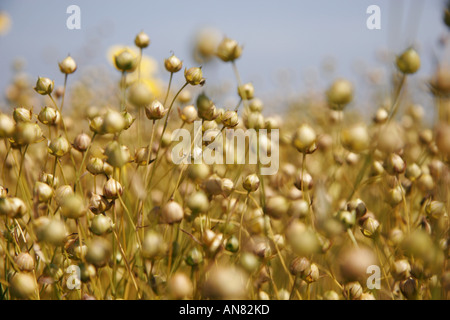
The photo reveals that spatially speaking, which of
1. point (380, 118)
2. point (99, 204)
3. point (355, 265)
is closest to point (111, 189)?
point (99, 204)

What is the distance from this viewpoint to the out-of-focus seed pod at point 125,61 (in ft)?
1.71

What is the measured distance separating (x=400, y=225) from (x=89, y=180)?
0.58 metres

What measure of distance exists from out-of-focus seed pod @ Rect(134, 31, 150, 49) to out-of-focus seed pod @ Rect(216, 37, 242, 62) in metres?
0.16

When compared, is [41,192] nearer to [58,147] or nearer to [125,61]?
[58,147]

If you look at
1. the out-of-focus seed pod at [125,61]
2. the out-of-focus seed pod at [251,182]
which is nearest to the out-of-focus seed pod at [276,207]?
the out-of-focus seed pod at [251,182]

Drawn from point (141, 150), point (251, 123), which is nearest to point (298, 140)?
point (251, 123)

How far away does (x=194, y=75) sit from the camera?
0.50 m

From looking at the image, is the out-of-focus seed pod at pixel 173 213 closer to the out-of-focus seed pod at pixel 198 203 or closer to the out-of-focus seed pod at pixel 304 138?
the out-of-focus seed pod at pixel 198 203

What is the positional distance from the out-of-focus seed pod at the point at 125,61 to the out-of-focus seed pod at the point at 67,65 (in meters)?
0.08

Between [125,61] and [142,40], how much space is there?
0.10 m

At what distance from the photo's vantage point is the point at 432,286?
1.55 feet

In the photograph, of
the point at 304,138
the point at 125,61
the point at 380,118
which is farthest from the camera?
the point at 380,118

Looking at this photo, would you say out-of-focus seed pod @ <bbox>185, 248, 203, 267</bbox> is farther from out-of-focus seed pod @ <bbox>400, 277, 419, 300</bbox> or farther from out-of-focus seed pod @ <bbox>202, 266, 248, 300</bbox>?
out-of-focus seed pod @ <bbox>400, 277, 419, 300</bbox>

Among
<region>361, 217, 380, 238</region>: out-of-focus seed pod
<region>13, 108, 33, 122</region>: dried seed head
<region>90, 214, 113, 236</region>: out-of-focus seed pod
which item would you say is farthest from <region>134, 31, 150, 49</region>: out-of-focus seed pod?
<region>361, 217, 380, 238</region>: out-of-focus seed pod
